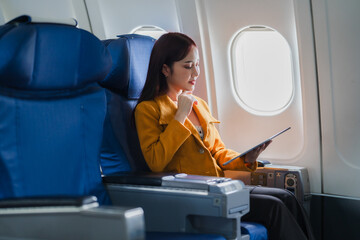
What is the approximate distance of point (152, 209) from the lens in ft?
8.19

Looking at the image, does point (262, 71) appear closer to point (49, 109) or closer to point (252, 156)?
point (252, 156)

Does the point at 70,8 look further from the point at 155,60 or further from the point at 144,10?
the point at 155,60

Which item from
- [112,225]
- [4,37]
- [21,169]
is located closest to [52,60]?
[4,37]

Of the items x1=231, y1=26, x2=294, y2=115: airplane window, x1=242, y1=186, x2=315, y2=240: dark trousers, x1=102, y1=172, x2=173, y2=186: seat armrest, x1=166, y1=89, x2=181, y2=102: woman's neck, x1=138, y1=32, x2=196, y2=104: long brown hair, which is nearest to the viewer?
x1=102, y1=172, x2=173, y2=186: seat armrest

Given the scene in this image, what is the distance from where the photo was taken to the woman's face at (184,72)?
119 inches

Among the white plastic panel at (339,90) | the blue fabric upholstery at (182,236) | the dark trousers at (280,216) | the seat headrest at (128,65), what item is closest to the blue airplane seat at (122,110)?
the seat headrest at (128,65)

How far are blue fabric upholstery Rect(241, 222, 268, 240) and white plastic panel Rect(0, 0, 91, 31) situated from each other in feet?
8.88

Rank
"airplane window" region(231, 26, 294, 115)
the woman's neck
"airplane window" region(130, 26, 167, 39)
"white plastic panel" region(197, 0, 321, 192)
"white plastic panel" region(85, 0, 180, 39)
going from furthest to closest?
"airplane window" region(130, 26, 167, 39) → "white plastic panel" region(85, 0, 180, 39) → "airplane window" region(231, 26, 294, 115) → "white plastic panel" region(197, 0, 321, 192) → the woman's neck

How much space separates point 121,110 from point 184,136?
1.33 feet

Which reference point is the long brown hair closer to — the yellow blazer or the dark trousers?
the yellow blazer

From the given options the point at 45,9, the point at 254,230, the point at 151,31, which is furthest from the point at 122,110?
the point at 45,9

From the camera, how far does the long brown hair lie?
2.99 meters

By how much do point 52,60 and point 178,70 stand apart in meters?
0.92

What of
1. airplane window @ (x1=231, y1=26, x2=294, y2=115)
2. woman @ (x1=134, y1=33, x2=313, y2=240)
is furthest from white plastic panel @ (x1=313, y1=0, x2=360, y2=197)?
woman @ (x1=134, y1=33, x2=313, y2=240)
